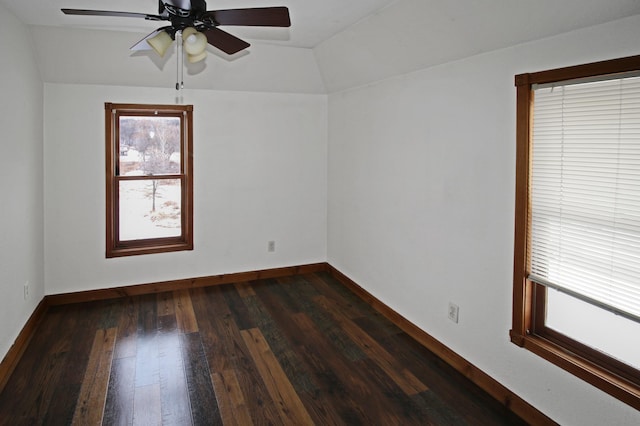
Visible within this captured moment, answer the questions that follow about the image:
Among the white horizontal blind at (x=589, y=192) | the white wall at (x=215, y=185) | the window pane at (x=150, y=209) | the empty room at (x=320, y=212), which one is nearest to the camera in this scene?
the white horizontal blind at (x=589, y=192)

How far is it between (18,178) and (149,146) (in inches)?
53.8

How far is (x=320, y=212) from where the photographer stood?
201 inches

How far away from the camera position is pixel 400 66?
11.2 feet

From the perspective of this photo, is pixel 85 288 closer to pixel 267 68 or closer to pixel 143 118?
pixel 143 118

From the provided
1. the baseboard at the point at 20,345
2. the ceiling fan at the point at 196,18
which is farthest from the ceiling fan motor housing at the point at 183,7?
the baseboard at the point at 20,345

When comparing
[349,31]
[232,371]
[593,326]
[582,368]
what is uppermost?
[349,31]

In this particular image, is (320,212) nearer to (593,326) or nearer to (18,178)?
(18,178)

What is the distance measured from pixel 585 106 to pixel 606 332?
1.09 m

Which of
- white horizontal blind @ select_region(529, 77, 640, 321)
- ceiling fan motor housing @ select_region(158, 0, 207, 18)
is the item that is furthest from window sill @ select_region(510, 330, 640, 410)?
ceiling fan motor housing @ select_region(158, 0, 207, 18)

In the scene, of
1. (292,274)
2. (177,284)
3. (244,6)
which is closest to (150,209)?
(177,284)

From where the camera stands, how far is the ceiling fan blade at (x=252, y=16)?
6.72 ft

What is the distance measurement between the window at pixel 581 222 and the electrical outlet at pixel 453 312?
0.52 m

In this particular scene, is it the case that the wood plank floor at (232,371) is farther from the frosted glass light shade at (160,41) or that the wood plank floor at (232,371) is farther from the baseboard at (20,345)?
the frosted glass light shade at (160,41)

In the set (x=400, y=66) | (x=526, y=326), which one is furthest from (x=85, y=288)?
(x=526, y=326)
